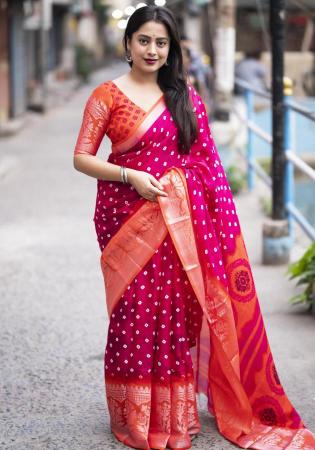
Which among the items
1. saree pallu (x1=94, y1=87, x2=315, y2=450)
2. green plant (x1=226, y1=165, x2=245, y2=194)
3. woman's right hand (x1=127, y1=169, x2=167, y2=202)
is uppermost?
woman's right hand (x1=127, y1=169, x2=167, y2=202)

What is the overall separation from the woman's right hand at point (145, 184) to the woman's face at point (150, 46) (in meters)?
0.38

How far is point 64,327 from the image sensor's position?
18.0 ft

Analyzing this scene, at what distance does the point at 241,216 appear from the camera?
350 inches

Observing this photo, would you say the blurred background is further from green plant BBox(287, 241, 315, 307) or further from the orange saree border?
green plant BBox(287, 241, 315, 307)

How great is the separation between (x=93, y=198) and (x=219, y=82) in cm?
342

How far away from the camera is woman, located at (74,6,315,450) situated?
3521mm

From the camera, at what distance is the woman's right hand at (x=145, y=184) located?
3.48 metres

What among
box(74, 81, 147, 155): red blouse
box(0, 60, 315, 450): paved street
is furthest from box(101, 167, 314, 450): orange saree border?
box(74, 81, 147, 155): red blouse

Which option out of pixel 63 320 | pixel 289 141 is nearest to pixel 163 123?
pixel 63 320

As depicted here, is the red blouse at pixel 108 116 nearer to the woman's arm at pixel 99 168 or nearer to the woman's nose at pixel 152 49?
the woman's arm at pixel 99 168

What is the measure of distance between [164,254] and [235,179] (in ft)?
Result: 21.3

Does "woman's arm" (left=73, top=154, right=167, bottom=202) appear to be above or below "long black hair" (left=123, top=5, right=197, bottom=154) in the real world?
below

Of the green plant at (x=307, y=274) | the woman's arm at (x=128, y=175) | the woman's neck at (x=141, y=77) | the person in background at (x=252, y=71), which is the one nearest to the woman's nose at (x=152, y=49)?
the woman's neck at (x=141, y=77)

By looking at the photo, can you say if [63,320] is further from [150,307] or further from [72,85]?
[72,85]
